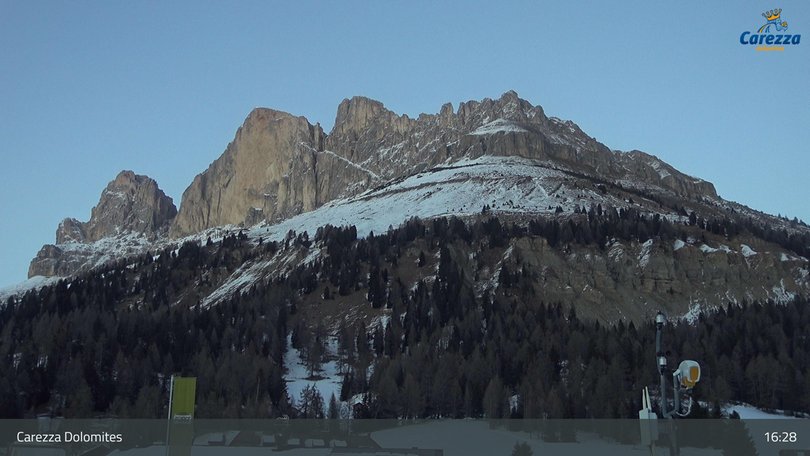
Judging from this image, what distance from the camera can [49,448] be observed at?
193ft

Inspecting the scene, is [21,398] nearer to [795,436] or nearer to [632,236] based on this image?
[795,436]

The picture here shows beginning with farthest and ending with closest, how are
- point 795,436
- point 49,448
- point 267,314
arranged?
point 267,314 → point 795,436 → point 49,448

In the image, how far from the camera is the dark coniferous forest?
103 m

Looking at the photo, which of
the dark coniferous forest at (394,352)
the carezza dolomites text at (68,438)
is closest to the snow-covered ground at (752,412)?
the dark coniferous forest at (394,352)

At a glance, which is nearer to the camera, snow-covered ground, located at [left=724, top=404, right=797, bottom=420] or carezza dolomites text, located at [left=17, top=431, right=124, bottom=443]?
carezza dolomites text, located at [left=17, top=431, right=124, bottom=443]

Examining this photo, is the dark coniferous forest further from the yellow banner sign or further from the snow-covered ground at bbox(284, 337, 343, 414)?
the yellow banner sign

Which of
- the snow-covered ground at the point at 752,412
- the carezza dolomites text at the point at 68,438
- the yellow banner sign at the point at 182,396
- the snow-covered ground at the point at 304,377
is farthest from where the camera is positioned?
the snow-covered ground at the point at 304,377

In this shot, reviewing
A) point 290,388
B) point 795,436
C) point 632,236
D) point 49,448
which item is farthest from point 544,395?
point 632,236

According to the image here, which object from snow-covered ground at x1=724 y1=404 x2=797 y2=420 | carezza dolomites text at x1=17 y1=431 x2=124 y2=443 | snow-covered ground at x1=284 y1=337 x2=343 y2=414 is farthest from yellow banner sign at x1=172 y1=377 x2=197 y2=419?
snow-covered ground at x1=284 y1=337 x2=343 y2=414

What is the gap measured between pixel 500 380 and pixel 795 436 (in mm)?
40245

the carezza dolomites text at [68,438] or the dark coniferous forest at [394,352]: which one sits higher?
the dark coniferous forest at [394,352]

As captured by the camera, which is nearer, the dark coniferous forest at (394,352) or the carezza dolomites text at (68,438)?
the carezza dolomites text at (68,438)

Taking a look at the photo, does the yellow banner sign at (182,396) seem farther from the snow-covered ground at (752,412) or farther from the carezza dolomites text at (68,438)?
the snow-covered ground at (752,412)

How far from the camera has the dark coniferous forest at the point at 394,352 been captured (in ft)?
337
